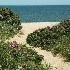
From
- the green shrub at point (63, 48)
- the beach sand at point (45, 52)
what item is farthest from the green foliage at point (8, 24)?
the green shrub at point (63, 48)

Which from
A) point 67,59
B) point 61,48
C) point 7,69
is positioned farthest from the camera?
point 61,48

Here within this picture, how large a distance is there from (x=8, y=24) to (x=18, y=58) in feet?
22.9

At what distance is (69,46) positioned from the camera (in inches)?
653

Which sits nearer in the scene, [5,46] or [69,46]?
[5,46]

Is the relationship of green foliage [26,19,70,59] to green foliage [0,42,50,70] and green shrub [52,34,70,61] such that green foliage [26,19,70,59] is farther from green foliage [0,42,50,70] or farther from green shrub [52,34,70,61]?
green foliage [0,42,50,70]

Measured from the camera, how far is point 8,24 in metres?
20.7

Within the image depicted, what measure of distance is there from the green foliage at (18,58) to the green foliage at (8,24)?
147 inches

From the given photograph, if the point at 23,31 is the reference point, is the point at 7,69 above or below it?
below

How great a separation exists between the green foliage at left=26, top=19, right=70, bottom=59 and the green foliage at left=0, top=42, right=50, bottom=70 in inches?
69.4

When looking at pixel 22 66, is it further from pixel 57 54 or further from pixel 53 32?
pixel 53 32

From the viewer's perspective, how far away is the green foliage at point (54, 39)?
1661cm

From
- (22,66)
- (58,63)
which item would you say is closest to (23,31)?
(58,63)

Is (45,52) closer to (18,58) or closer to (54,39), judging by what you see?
(54,39)

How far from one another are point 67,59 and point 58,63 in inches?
23.6
